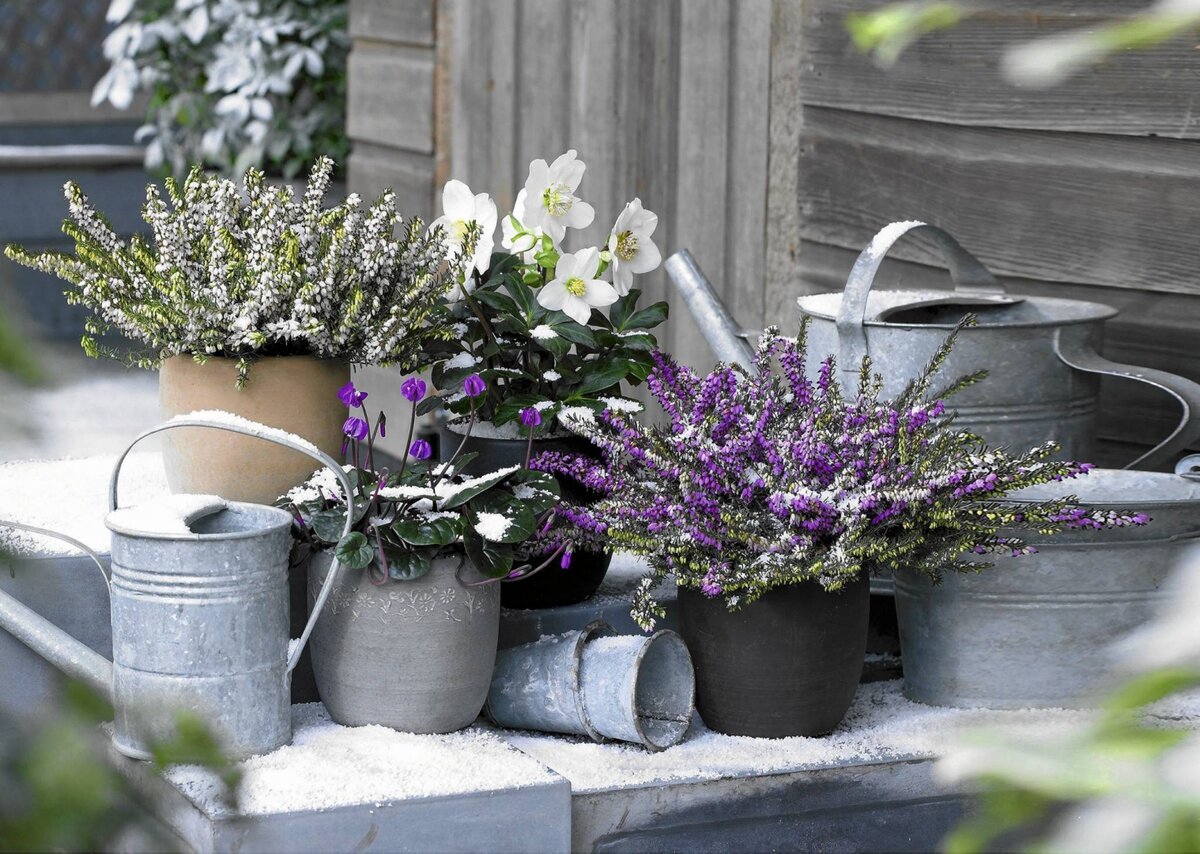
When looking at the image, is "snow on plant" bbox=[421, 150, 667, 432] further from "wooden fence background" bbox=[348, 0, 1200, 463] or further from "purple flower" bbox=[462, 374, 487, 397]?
"wooden fence background" bbox=[348, 0, 1200, 463]

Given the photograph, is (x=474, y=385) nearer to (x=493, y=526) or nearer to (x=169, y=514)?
(x=493, y=526)

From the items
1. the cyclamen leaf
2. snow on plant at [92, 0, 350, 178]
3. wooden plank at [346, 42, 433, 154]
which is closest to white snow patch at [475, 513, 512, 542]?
the cyclamen leaf

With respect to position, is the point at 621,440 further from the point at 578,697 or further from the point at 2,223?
the point at 2,223

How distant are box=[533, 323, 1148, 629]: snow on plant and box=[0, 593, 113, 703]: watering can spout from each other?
1.73ft

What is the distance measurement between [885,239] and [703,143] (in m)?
1.38

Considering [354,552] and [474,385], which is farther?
[474,385]

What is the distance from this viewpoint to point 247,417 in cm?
185

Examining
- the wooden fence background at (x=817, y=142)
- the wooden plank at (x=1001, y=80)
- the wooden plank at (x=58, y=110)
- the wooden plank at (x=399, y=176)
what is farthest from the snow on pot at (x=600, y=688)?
the wooden plank at (x=58, y=110)

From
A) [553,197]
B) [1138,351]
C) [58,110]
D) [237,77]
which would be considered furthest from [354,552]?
[58,110]

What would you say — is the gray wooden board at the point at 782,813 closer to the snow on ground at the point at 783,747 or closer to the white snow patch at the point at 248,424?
the snow on ground at the point at 783,747

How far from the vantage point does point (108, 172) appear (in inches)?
254

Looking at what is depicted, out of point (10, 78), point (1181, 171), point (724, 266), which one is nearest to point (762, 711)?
point (1181, 171)

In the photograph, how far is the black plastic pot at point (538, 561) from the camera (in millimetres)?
1922

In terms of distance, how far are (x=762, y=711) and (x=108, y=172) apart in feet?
17.6
